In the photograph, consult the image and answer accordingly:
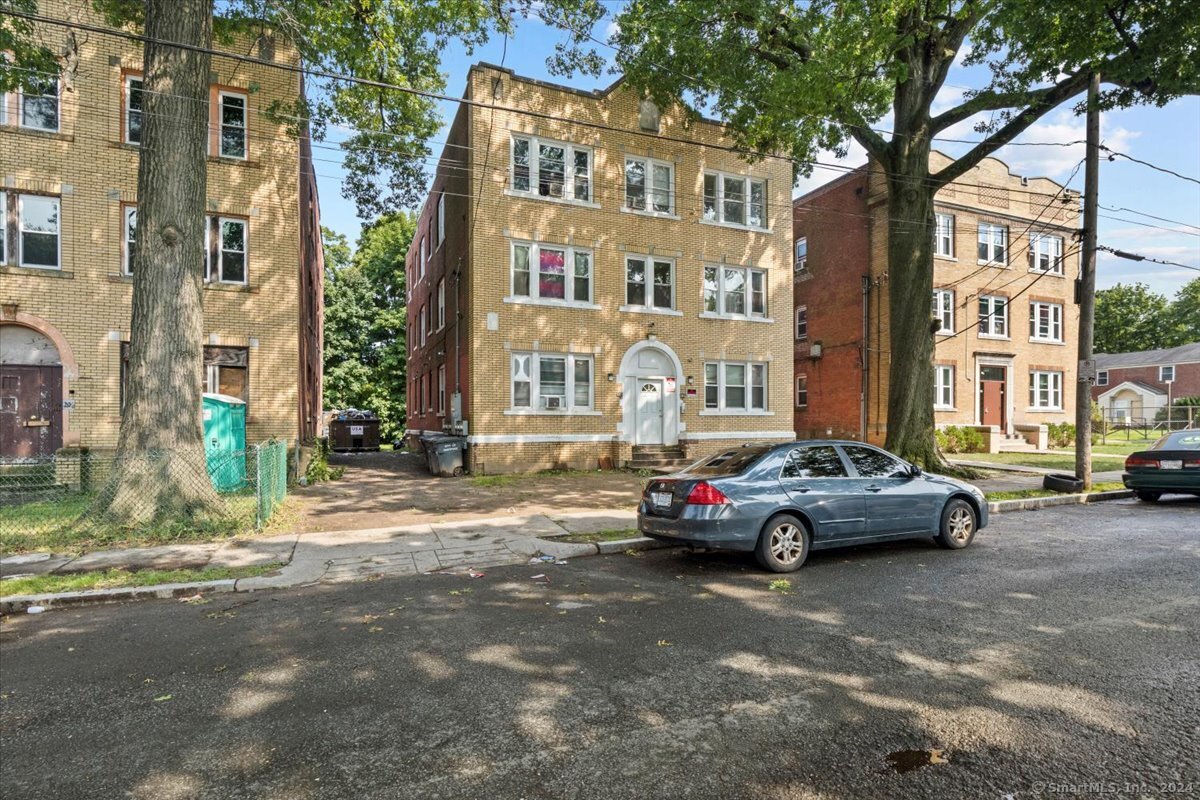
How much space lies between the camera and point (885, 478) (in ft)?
25.2

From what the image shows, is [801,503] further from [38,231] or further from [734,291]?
[38,231]

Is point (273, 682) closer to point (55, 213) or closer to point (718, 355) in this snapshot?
point (55, 213)

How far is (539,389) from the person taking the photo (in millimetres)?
18141

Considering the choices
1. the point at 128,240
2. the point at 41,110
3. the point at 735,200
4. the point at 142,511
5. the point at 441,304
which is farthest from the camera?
the point at 441,304

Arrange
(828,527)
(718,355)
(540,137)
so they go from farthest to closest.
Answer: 1. (718,355)
2. (540,137)
3. (828,527)

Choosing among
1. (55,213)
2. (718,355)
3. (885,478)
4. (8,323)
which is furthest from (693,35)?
(8,323)

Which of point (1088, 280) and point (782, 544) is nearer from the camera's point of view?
point (782, 544)

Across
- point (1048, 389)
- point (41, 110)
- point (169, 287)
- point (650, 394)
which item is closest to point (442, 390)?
point (650, 394)

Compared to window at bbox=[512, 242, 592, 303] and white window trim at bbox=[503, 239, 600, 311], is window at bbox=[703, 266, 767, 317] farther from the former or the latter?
window at bbox=[512, 242, 592, 303]

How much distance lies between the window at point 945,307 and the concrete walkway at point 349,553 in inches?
848

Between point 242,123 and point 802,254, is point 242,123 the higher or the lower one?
the lower one

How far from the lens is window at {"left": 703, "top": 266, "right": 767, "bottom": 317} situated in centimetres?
2052

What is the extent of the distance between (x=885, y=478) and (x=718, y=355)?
12944 mm

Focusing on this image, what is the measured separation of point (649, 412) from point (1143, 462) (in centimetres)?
1176
